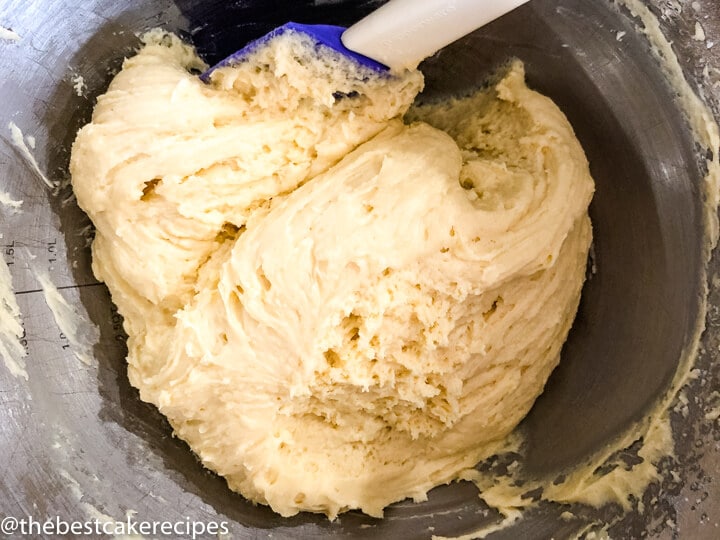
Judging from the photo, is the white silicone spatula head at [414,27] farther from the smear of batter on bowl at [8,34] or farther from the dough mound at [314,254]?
the smear of batter on bowl at [8,34]

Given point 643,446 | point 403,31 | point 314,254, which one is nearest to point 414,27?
point 403,31

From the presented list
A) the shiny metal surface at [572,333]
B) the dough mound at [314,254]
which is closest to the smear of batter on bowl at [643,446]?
the shiny metal surface at [572,333]

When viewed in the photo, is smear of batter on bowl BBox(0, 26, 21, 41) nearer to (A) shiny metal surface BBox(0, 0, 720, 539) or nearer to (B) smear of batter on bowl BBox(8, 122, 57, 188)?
(A) shiny metal surface BBox(0, 0, 720, 539)

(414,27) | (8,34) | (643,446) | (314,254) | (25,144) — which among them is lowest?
(643,446)

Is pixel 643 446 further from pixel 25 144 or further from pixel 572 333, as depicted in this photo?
pixel 25 144

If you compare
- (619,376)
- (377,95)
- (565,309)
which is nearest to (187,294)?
(377,95)

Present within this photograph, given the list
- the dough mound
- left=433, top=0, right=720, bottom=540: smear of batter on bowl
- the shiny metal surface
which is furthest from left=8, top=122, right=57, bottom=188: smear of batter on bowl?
left=433, top=0, right=720, bottom=540: smear of batter on bowl
